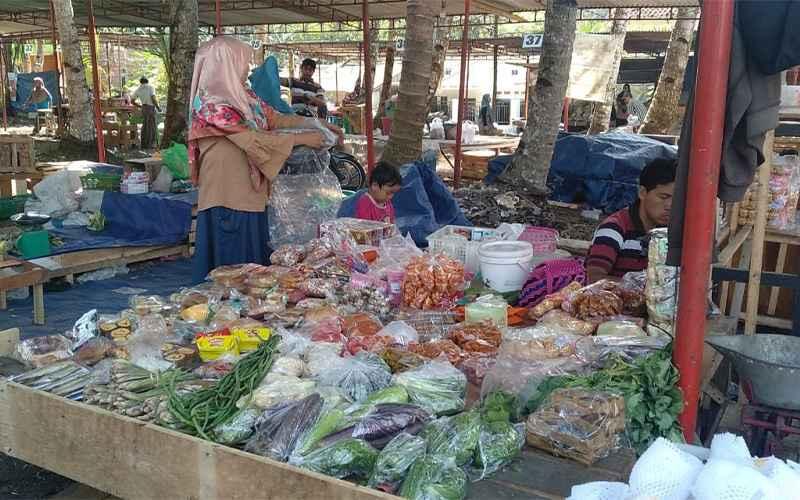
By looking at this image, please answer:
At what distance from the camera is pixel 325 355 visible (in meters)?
2.90

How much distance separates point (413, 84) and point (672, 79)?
282 inches

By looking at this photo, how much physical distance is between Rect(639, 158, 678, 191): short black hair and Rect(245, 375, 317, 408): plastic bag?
89.0 inches

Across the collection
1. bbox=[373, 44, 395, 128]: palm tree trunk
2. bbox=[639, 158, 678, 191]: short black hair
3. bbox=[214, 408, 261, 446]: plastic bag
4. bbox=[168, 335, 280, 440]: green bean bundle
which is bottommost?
bbox=[214, 408, 261, 446]: plastic bag

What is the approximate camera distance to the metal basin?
2584 mm

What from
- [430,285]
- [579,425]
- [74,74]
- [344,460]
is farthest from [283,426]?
[74,74]

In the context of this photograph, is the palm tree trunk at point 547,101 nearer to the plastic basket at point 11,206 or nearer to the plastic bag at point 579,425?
the plastic basket at point 11,206

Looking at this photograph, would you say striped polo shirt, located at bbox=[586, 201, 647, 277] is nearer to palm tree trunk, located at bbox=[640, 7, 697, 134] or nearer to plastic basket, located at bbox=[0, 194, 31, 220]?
plastic basket, located at bbox=[0, 194, 31, 220]

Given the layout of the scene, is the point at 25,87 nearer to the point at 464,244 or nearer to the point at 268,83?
the point at 268,83

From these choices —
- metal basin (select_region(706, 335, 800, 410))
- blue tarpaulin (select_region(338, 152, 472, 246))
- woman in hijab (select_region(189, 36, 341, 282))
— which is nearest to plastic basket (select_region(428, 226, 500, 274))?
blue tarpaulin (select_region(338, 152, 472, 246))

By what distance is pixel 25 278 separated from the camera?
508cm

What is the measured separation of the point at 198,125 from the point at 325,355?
8.80 ft

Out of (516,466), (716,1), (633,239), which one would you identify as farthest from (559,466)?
(633,239)

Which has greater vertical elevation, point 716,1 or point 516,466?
point 716,1

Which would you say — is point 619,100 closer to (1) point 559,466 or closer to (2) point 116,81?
(1) point 559,466
